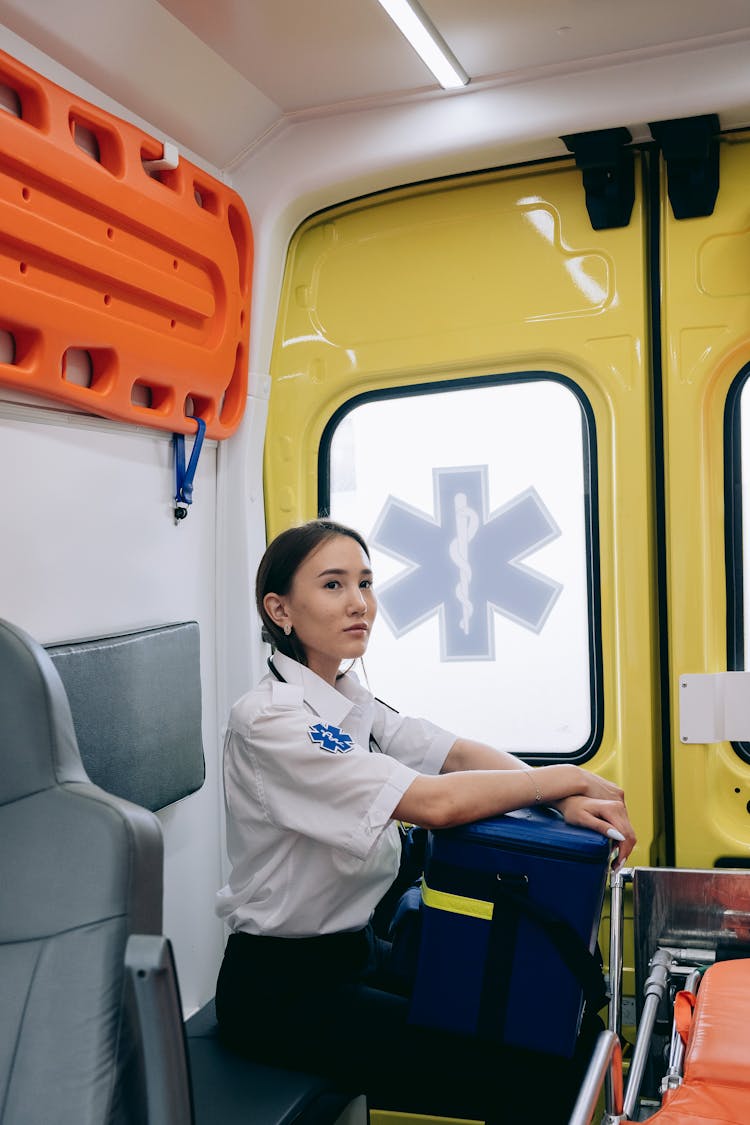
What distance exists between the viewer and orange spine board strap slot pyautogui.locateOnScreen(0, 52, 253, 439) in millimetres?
2070

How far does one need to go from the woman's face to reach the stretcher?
0.75 metres

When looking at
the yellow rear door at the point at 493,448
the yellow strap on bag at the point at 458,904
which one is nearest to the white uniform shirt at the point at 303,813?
the yellow strap on bag at the point at 458,904

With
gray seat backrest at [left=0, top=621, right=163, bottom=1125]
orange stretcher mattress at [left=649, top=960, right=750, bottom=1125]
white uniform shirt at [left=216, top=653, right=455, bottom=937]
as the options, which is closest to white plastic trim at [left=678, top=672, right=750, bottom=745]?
orange stretcher mattress at [left=649, top=960, right=750, bottom=1125]

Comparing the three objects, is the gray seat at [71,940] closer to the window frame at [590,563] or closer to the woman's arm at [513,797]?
the woman's arm at [513,797]

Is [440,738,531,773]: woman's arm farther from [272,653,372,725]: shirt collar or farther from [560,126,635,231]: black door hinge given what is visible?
[560,126,635,231]: black door hinge

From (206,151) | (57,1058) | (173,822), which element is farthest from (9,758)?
(206,151)

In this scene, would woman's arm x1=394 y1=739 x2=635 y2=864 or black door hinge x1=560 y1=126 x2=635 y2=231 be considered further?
black door hinge x1=560 y1=126 x2=635 y2=231

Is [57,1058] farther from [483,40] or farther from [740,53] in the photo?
[740,53]

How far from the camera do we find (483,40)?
94.0 inches

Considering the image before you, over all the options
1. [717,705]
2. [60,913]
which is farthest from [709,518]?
[60,913]

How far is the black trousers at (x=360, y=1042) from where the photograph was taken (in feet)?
6.64

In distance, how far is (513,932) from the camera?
196cm

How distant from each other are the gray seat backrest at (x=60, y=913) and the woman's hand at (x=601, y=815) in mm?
869

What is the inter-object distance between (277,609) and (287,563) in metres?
0.11
